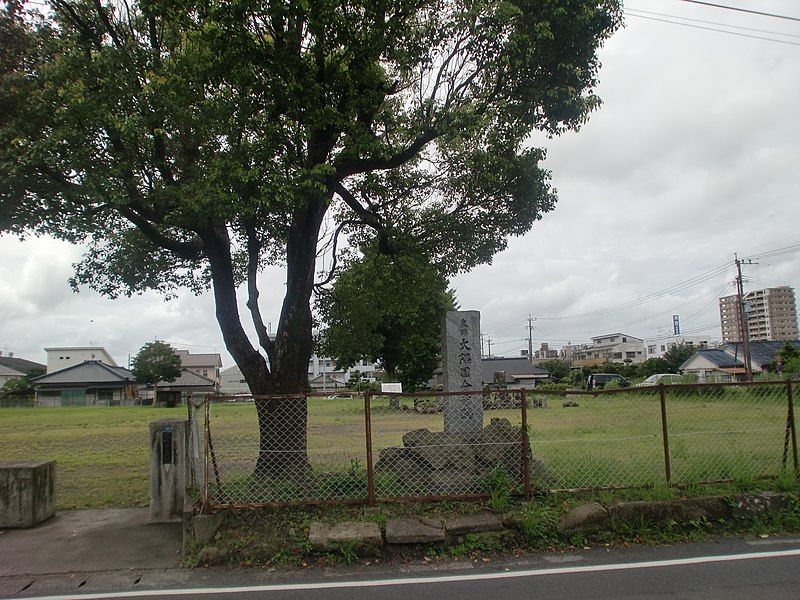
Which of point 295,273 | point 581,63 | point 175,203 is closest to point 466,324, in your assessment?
point 295,273

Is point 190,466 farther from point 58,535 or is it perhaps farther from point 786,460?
point 786,460

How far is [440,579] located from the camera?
4965 millimetres

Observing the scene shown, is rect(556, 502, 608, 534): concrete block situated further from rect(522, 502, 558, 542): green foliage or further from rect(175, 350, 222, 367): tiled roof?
rect(175, 350, 222, 367): tiled roof

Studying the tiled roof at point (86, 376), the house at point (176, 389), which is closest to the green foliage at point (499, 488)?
the house at point (176, 389)

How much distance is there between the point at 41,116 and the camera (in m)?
7.43

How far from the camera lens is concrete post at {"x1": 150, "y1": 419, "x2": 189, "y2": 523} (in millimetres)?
6977

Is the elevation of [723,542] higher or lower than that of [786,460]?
lower

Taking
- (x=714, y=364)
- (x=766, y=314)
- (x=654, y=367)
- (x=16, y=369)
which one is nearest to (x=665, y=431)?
(x=714, y=364)

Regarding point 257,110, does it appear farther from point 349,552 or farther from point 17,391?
point 17,391

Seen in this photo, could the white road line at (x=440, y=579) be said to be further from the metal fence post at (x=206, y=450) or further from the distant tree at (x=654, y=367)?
the distant tree at (x=654, y=367)

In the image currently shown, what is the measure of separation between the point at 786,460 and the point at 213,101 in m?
8.60

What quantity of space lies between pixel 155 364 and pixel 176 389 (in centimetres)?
359

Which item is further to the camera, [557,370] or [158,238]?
[557,370]

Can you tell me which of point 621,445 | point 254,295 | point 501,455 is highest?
point 254,295
